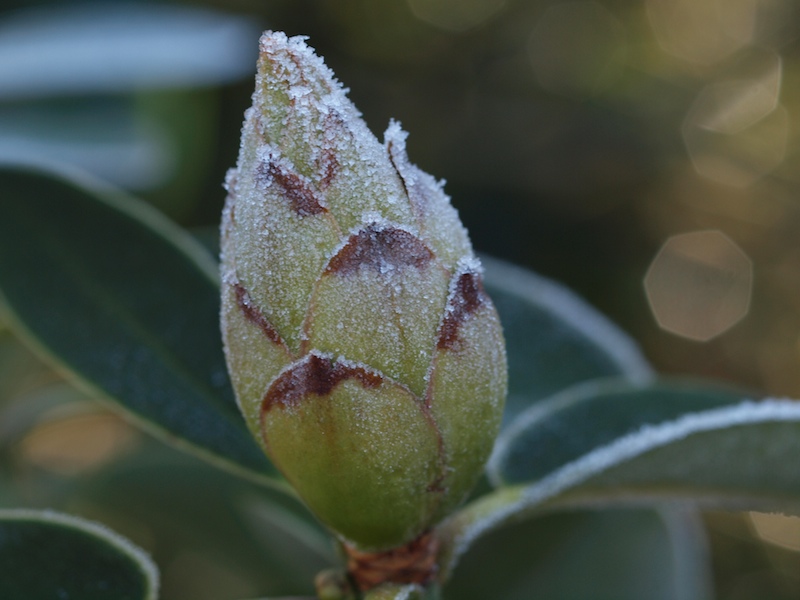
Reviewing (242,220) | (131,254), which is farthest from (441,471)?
(131,254)

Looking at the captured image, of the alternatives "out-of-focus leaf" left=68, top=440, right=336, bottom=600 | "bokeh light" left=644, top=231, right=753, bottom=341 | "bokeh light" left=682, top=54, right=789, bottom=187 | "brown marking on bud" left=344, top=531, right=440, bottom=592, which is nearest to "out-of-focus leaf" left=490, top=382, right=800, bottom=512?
"brown marking on bud" left=344, top=531, right=440, bottom=592

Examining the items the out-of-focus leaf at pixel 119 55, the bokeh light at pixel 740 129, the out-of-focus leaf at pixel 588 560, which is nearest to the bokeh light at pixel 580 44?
the bokeh light at pixel 740 129

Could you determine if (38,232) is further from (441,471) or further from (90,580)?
(441,471)

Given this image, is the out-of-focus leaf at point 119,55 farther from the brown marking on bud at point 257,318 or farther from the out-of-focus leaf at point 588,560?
the brown marking on bud at point 257,318

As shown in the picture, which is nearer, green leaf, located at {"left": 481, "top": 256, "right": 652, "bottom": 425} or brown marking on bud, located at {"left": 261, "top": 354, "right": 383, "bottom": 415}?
brown marking on bud, located at {"left": 261, "top": 354, "right": 383, "bottom": 415}

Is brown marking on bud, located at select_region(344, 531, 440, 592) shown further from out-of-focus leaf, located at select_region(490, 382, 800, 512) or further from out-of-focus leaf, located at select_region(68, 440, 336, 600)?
out-of-focus leaf, located at select_region(68, 440, 336, 600)

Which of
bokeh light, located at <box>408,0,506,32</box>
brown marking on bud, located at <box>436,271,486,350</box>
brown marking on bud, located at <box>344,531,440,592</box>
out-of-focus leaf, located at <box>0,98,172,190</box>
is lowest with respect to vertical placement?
brown marking on bud, located at <box>344,531,440,592</box>
